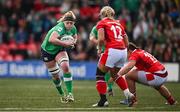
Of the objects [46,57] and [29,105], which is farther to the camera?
[46,57]

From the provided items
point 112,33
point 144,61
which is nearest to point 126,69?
point 144,61

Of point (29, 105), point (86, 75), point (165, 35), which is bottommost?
point (86, 75)

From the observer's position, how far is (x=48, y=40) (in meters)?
17.6

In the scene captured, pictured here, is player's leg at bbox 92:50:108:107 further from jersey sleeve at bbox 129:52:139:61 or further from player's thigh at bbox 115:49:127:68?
jersey sleeve at bbox 129:52:139:61

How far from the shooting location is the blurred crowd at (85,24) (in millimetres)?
30172

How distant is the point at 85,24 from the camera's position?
32375 millimetres

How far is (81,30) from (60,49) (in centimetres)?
1425

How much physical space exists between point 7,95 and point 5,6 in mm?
15020

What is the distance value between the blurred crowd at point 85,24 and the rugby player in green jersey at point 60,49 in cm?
1227

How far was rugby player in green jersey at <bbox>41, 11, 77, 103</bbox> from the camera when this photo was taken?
17.3m

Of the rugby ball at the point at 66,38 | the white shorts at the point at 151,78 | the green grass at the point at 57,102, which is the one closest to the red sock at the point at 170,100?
the green grass at the point at 57,102

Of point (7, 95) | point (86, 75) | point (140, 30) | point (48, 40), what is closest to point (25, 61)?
point (86, 75)

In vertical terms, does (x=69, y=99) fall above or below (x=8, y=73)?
above

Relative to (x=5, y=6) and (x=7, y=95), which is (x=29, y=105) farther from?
(x=5, y=6)
